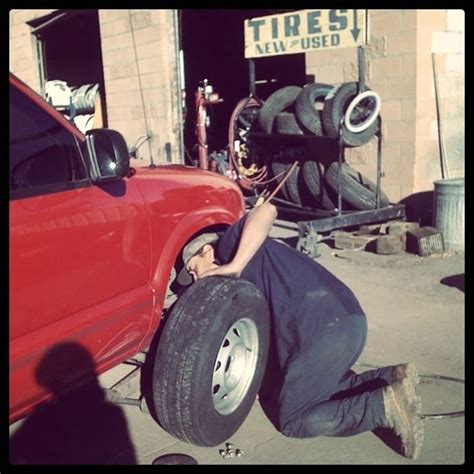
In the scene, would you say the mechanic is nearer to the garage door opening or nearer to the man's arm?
the man's arm

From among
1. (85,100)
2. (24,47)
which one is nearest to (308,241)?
(85,100)

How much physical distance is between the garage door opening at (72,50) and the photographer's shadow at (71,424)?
9.07 m

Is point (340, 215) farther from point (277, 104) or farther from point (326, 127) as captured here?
point (277, 104)

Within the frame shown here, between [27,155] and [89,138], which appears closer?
[27,155]

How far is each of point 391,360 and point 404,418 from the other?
47.2 inches

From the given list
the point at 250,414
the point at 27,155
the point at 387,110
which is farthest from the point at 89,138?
the point at 387,110

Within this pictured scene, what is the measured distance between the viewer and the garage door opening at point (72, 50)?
12.9 m

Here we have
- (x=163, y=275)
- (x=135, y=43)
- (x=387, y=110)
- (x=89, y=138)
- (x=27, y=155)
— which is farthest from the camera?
(x=135, y=43)

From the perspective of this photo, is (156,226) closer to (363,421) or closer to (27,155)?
(27,155)

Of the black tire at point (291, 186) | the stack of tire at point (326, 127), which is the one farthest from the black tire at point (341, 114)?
the black tire at point (291, 186)

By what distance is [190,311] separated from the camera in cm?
312

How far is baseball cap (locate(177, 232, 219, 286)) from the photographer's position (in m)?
3.52
